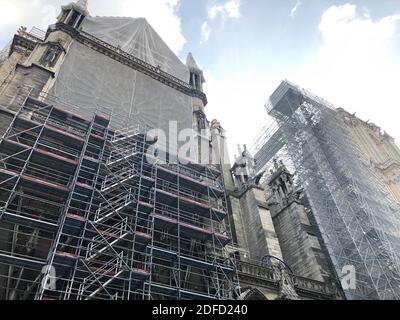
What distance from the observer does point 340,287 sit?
1744 cm

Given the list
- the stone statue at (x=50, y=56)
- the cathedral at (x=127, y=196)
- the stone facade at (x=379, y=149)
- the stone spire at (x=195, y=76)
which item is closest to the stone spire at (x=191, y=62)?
the stone spire at (x=195, y=76)

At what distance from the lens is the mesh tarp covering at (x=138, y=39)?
24.2m

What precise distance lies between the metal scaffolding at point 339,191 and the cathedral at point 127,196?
0.26 m

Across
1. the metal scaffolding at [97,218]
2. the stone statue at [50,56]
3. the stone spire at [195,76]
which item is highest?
the stone spire at [195,76]

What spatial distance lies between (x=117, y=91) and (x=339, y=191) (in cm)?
1524

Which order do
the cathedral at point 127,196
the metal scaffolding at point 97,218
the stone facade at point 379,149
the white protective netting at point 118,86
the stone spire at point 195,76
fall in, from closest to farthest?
the metal scaffolding at point 97,218 < the cathedral at point 127,196 < the white protective netting at point 118,86 < the stone spire at point 195,76 < the stone facade at point 379,149

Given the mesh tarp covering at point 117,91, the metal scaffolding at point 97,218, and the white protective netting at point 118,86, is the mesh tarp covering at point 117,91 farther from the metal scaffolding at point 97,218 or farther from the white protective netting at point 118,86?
the metal scaffolding at point 97,218

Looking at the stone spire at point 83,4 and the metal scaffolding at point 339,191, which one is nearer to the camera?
the metal scaffolding at point 339,191

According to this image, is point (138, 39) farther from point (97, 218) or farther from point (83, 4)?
point (97, 218)

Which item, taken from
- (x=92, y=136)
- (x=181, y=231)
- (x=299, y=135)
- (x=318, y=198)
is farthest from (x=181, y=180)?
(x=299, y=135)

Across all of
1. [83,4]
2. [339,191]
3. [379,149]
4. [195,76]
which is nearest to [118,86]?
[83,4]

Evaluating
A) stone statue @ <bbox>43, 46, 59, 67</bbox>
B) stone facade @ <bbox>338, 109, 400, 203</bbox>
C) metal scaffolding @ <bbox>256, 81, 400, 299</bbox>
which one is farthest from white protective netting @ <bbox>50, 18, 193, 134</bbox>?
stone facade @ <bbox>338, 109, 400, 203</bbox>
